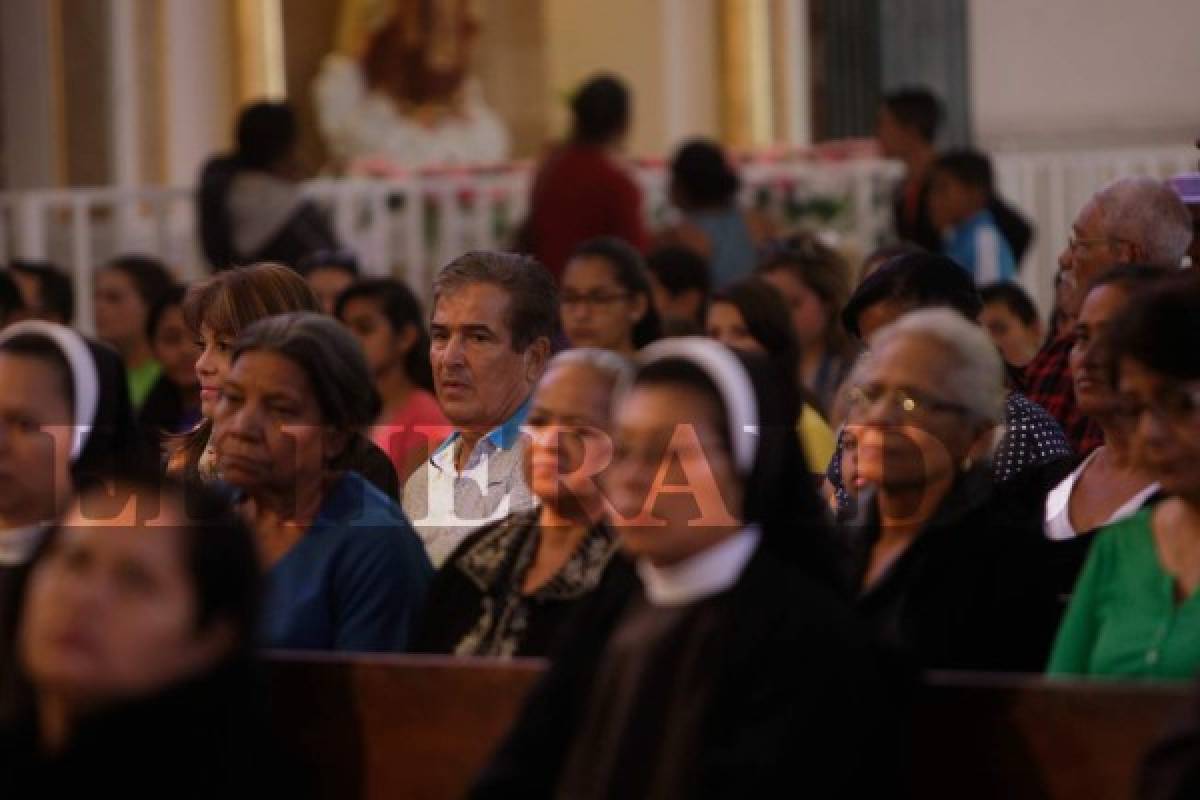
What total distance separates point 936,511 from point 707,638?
102 cm

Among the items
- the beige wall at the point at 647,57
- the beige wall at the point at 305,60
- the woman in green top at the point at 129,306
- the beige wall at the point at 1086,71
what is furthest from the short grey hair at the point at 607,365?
the beige wall at the point at 647,57

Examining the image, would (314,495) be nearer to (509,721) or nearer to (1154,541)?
(509,721)

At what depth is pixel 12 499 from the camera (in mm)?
5809

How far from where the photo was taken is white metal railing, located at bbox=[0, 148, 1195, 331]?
1357 cm

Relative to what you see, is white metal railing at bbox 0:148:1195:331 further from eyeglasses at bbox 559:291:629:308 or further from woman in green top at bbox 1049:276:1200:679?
woman in green top at bbox 1049:276:1200:679

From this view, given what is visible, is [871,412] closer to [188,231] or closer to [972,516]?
[972,516]

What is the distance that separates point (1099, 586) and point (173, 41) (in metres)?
Result: 11.6

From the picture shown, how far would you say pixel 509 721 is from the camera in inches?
189

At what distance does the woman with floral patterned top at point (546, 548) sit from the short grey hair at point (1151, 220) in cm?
204

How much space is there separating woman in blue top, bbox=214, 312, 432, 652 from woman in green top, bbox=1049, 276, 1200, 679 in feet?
4.57

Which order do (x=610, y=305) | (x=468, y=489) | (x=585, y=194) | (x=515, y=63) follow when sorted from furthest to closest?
(x=515, y=63), (x=585, y=194), (x=610, y=305), (x=468, y=489)

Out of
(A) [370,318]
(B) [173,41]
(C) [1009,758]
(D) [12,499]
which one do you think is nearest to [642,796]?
(C) [1009,758]

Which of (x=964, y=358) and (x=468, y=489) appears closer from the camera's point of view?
(x=964, y=358)

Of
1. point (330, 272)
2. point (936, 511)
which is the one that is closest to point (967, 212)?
point (330, 272)
